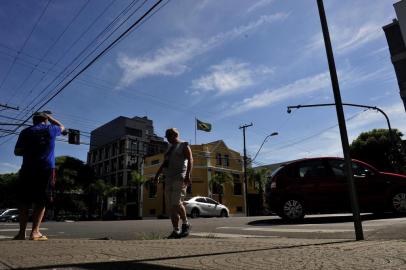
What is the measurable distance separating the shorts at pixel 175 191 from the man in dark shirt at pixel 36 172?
1.66m

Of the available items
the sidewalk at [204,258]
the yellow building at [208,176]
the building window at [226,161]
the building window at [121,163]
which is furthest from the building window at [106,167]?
the sidewalk at [204,258]

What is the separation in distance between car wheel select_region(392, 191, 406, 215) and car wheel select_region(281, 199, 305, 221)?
2.08 metres

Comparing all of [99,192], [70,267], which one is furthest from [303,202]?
[99,192]

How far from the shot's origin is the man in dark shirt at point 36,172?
510cm

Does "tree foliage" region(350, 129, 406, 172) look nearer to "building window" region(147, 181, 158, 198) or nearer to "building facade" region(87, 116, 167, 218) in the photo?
"building window" region(147, 181, 158, 198)

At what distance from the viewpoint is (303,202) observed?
9.03 meters

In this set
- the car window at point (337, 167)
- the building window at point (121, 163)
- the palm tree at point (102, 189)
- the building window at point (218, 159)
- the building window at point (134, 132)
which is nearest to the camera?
the car window at point (337, 167)

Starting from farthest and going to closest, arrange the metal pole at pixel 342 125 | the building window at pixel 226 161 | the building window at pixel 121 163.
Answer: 1. the building window at pixel 121 163
2. the building window at pixel 226 161
3. the metal pole at pixel 342 125

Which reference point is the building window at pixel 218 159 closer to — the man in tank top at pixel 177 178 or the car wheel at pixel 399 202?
the car wheel at pixel 399 202

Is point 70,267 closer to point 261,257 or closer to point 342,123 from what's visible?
point 261,257

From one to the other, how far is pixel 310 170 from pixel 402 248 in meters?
5.81

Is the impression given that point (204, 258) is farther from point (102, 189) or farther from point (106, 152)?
point (106, 152)

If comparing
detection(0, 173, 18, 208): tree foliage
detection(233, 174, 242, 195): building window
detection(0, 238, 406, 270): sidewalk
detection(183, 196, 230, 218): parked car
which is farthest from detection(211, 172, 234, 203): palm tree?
detection(0, 238, 406, 270): sidewalk

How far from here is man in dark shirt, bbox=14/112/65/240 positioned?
5.10 meters
